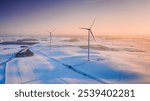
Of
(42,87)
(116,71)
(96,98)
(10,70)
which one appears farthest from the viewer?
(10,70)

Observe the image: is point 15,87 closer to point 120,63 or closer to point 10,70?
point 10,70

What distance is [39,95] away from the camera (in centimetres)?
438

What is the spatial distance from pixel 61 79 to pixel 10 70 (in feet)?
6.92

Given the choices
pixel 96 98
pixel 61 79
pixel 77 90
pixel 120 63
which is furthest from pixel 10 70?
pixel 120 63

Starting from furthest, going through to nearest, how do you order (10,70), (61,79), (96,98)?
(10,70), (61,79), (96,98)

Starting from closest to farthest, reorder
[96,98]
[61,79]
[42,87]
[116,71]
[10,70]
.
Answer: [96,98] → [42,87] → [61,79] → [116,71] → [10,70]

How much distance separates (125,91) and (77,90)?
1142 mm

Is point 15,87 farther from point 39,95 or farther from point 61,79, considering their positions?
Answer: point 61,79

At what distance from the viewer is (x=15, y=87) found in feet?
15.1

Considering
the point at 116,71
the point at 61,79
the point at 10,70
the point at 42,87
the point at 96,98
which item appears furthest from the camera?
the point at 10,70

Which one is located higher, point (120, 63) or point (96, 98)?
point (120, 63)

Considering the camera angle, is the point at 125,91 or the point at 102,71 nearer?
the point at 125,91

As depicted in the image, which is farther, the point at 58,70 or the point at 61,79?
the point at 58,70

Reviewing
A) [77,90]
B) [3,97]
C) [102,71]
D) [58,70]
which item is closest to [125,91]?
[77,90]
